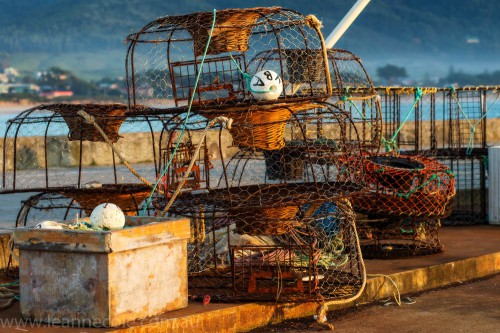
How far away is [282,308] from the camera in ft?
26.0

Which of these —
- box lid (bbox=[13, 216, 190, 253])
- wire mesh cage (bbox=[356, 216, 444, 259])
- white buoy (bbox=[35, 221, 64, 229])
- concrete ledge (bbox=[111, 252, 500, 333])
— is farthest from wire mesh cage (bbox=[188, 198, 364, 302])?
white buoy (bbox=[35, 221, 64, 229])

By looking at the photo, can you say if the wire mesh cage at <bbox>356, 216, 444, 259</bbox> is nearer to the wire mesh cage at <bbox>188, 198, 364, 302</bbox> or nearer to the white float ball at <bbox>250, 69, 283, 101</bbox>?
the wire mesh cage at <bbox>188, 198, 364, 302</bbox>

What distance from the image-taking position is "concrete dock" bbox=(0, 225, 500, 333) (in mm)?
7129

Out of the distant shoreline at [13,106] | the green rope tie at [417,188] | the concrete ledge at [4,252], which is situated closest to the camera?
the concrete ledge at [4,252]

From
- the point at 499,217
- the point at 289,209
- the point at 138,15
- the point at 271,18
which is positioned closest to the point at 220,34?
the point at 271,18

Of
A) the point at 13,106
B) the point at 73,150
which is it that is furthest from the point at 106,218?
the point at 13,106

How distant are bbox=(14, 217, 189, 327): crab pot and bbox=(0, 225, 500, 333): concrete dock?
93 millimetres

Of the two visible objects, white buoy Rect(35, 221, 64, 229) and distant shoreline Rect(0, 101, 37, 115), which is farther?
distant shoreline Rect(0, 101, 37, 115)

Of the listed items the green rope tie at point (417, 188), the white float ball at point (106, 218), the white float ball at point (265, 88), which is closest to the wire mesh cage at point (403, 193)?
the green rope tie at point (417, 188)

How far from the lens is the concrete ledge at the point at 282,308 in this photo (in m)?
7.18

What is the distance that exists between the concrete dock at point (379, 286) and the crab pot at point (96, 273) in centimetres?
9

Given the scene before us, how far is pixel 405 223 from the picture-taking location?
10281 mm

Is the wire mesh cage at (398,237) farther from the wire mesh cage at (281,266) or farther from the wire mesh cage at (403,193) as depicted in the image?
the wire mesh cage at (281,266)

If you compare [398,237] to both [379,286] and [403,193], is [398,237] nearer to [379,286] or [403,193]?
[403,193]
